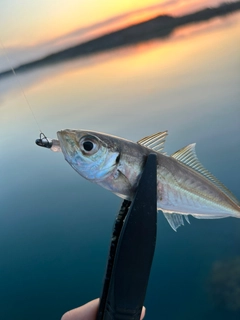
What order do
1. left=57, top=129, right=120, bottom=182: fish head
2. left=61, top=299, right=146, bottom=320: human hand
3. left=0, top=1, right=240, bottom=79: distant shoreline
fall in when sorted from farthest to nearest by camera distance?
left=0, top=1, right=240, bottom=79: distant shoreline
left=61, top=299, right=146, bottom=320: human hand
left=57, top=129, right=120, bottom=182: fish head

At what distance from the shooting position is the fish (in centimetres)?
44

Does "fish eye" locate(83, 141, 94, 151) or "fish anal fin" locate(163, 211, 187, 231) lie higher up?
"fish eye" locate(83, 141, 94, 151)

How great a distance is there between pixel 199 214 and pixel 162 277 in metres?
0.51

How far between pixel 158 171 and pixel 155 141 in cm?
5

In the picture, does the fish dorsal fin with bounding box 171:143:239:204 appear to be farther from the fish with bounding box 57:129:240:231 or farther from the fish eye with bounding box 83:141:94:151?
the fish eye with bounding box 83:141:94:151

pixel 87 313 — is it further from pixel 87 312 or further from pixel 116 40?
pixel 116 40

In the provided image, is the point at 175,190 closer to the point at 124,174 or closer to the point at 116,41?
the point at 124,174

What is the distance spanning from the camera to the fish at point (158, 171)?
0.44 m

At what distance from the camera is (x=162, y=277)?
37.7 inches

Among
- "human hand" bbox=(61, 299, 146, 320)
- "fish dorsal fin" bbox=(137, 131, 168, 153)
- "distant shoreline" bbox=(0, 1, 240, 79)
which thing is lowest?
"human hand" bbox=(61, 299, 146, 320)

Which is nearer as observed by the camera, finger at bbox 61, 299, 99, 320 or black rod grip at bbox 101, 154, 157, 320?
black rod grip at bbox 101, 154, 157, 320

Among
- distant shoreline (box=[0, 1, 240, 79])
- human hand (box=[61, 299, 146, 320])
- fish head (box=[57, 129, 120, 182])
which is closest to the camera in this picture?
fish head (box=[57, 129, 120, 182])

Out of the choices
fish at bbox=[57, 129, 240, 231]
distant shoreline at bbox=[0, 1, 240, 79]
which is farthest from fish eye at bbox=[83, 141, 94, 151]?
distant shoreline at bbox=[0, 1, 240, 79]

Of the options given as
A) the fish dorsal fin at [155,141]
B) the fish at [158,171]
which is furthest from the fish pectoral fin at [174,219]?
the fish dorsal fin at [155,141]
